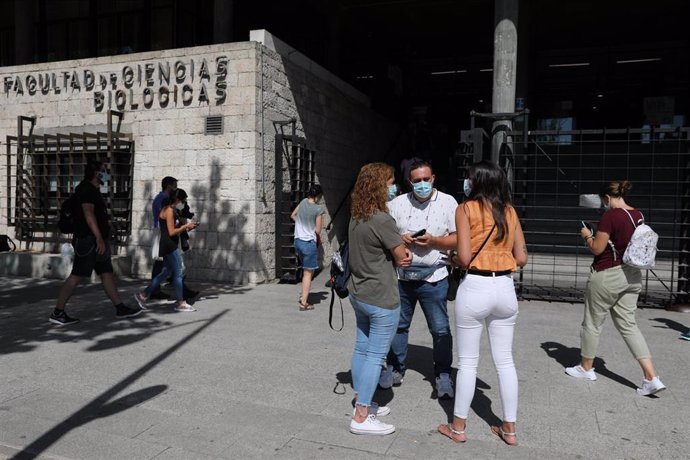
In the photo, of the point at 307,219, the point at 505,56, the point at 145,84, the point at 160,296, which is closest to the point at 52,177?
the point at 145,84

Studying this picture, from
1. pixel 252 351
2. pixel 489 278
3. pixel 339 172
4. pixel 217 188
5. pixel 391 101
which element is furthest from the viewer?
pixel 391 101

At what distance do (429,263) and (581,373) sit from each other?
186 centimetres

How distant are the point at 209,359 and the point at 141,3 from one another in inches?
429

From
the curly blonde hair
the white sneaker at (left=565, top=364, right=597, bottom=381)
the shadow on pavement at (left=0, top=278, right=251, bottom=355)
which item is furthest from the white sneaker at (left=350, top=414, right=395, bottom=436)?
the shadow on pavement at (left=0, top=278, right=251, bottom=355)

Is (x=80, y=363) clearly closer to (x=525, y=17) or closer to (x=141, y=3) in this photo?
(x=141, y=3)

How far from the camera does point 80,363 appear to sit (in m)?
5.09

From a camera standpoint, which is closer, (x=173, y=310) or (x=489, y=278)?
(x=489, y=278)

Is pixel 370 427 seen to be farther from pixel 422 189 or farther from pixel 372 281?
pixel 422 189

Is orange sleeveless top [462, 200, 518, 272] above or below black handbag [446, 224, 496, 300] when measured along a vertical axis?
above

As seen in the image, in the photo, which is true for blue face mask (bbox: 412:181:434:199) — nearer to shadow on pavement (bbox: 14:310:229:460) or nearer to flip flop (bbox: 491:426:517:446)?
flip flop (bbox: 491:426:517:446)

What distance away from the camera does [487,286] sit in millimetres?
3371

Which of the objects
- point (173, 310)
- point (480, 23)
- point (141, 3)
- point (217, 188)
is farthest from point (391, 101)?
point (173, 310)

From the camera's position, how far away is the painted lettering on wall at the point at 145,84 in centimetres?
951

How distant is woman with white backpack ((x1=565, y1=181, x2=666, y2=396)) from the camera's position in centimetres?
452
